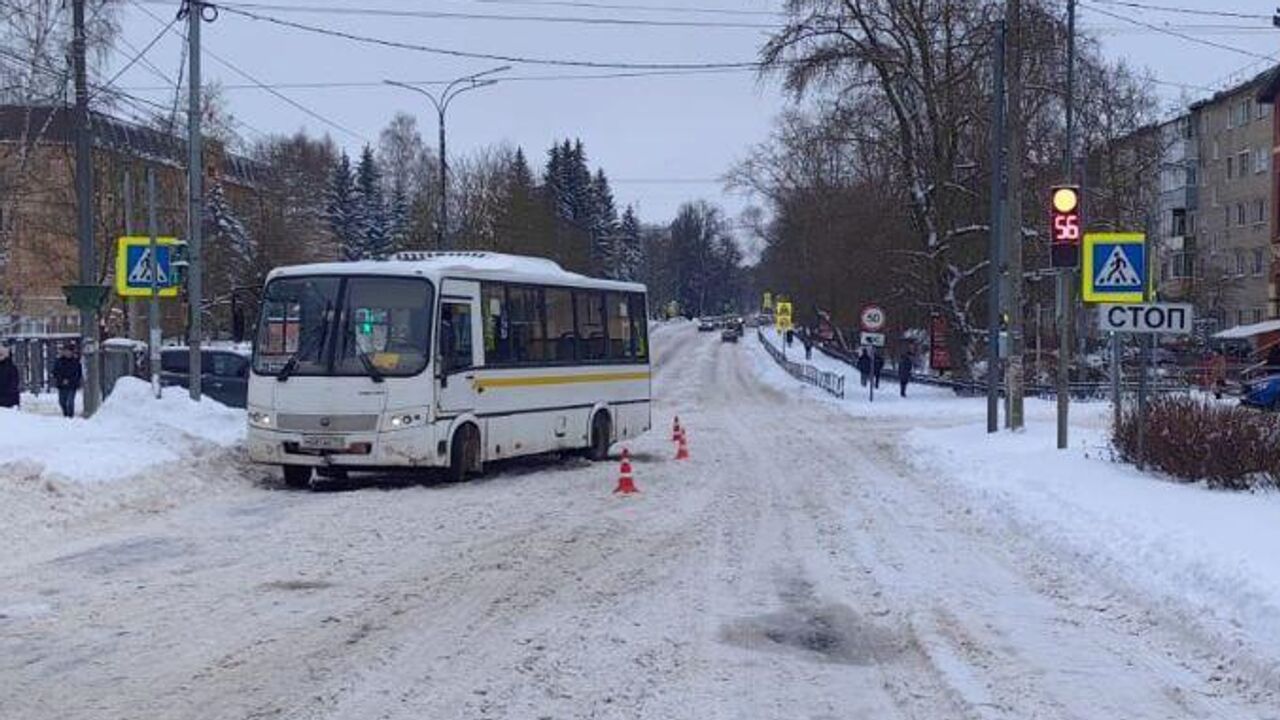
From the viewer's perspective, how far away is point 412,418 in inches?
671

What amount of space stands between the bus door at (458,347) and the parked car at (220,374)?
15.0 metres

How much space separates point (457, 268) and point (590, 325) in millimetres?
4094

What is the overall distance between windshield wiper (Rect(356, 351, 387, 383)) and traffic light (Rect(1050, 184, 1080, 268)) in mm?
9689

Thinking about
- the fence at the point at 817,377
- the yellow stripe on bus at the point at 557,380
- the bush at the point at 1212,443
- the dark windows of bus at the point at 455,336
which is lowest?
the fence at the point at 817,377

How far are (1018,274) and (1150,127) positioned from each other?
2871cm

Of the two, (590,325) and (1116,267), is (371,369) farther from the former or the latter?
(1116,267)

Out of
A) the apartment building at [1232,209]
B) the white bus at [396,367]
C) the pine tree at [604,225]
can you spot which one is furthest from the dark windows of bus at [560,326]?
the pine tree at [604,225]

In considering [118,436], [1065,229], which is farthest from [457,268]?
[1065,229]

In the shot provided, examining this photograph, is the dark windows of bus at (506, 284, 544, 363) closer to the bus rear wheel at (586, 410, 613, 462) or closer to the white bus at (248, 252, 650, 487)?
the white bus at (248, 252, 650, 487)

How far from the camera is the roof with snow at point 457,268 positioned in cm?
1769

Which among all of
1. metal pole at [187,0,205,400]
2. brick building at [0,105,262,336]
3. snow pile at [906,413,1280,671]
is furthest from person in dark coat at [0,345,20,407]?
brick building at [0,105,262,336]

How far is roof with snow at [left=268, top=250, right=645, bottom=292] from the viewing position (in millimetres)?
17688

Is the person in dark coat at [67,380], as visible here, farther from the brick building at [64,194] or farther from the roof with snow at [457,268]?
the brick building at [64,194]

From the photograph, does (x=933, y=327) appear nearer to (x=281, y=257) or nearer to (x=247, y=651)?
(x=281, y=257)
